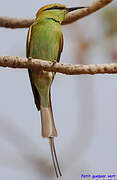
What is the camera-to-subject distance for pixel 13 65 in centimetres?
257

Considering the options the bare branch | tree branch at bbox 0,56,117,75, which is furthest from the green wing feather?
tree branch at bbox 0,56,117,75

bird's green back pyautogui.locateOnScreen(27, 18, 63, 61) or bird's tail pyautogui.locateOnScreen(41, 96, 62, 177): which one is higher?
bird's green back pyautogui.locateOnScreen(27, 18, 63, 61)

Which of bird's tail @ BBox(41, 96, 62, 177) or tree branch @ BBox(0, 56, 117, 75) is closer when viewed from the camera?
tree branch @ BBox(0, 56, 117, 75)

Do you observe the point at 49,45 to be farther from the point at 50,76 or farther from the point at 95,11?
the point at 95,11

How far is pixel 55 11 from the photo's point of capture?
145 inches

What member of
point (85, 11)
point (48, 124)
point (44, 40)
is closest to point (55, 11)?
point (85, 11)

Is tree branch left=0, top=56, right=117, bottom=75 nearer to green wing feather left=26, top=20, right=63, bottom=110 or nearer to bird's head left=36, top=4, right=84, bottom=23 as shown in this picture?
green wing feather left=26, top=20, right=63, bottom=110

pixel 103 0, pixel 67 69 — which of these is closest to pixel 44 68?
pixel 67 69

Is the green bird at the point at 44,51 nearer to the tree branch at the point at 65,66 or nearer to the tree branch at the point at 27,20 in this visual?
the tree branch at the point at 27,20

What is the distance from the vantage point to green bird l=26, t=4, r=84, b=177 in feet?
11.1

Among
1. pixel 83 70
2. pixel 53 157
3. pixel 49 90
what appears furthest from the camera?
pixel 49 90

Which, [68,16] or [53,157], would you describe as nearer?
[53,157]

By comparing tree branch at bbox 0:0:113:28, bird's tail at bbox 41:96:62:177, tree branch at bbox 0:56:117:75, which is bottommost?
bird's tail at bbox 41:96:62:177

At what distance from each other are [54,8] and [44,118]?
1.13m
